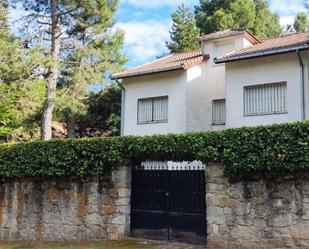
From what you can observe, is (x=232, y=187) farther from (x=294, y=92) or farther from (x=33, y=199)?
(x=294, y=92)

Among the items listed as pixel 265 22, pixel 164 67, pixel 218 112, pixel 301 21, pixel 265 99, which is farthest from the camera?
pixel 301 21

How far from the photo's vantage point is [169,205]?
36.4 feet

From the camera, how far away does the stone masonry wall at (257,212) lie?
29.9 ft

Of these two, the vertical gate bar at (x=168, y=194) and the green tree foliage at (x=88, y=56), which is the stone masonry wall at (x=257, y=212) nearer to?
the vertical gate bar at (x=168, y=194)

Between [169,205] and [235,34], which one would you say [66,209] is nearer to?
[169,205]

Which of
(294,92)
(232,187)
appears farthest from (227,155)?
(294,92)

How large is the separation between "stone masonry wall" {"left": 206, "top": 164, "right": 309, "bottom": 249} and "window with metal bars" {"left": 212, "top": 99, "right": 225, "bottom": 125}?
35.4 ft

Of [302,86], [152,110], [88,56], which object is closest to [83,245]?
[302,86]

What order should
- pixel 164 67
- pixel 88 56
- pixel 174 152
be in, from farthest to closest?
1. pixel 88 56
2. pixel 164 67
3. pixel 174 152

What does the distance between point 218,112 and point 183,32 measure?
16.9 m

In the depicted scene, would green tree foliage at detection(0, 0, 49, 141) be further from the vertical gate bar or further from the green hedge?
the vertical gate bar

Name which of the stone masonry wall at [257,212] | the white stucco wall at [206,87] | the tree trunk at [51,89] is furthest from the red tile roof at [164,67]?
the stone masonry wall at [257,212]

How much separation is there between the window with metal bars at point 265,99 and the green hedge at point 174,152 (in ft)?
25.6

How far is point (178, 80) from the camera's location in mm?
20625
